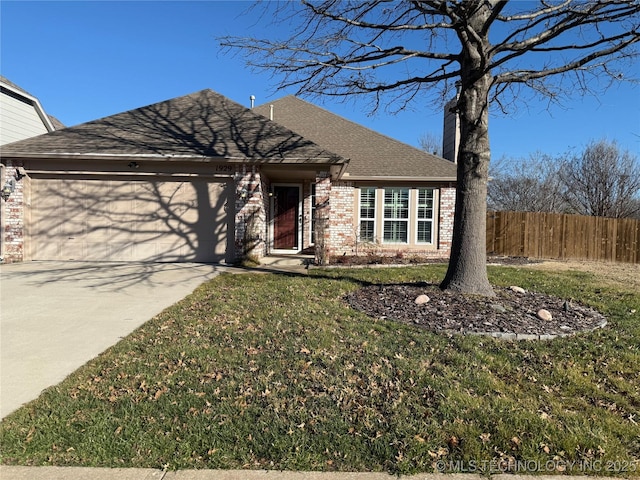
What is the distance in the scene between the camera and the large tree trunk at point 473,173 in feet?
21.5

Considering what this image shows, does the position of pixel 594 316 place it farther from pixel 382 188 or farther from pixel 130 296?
pixel 382 188

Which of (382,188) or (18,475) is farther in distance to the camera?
(382,188)

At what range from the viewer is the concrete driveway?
13.0ft

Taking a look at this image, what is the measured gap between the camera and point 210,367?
3.97m

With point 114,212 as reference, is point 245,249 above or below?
below

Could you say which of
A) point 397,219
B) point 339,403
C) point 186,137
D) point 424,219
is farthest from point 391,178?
point 339,403

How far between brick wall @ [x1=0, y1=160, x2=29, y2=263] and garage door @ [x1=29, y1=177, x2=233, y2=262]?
11.4 inches

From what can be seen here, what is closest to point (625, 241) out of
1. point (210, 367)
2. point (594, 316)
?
point (594, 316)

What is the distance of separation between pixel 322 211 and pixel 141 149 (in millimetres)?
5260

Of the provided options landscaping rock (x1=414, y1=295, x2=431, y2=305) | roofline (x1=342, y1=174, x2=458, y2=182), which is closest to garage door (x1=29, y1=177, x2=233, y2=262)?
roofline (x1=342, y1=174, x2=458, y2=182)

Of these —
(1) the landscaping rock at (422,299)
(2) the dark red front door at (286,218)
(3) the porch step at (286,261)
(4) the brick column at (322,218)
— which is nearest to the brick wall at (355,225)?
(2) the dark red front door at (286,218)

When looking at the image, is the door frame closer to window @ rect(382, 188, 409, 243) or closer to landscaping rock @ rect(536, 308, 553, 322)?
window @ rect(382, 188, 409, 243)

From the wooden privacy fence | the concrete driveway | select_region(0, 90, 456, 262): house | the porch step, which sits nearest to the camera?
the concrete driveway

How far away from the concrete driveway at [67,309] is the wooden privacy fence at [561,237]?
11701 millimetres
